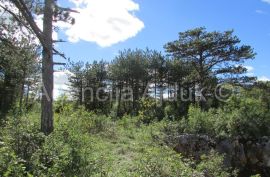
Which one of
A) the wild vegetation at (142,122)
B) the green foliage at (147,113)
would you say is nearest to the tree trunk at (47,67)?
the wild vegetation at (142,122)

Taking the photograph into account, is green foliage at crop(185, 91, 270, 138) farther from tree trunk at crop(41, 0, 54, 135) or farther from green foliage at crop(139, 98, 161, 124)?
tree trunk at crop(41, 0, 54, 135)

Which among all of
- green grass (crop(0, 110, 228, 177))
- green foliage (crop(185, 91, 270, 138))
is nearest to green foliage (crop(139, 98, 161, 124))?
green foliage (crop(185, 91, 270, 138))

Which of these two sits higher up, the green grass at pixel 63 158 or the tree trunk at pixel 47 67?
the tree trunk at pixel 47 67

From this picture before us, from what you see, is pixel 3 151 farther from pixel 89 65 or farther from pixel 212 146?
pixel 89 65

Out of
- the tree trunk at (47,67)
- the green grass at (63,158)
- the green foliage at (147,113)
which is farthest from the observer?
the green foliage at (147,113)

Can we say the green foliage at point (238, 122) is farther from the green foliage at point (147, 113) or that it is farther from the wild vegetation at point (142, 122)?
the green foliage at point (147, 113)

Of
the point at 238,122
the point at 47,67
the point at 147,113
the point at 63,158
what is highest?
the point at 47,67

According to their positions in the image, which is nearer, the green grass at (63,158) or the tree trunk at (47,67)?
the green grass at (63,158)

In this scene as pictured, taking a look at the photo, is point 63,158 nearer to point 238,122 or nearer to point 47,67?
point 47,67

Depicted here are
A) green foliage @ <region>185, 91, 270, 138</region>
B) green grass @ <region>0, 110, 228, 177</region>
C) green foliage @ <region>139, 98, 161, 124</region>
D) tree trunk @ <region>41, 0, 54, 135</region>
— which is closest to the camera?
green grass @ <region>0, 110, 228, 177</region>

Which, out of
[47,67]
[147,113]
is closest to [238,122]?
[47,67]

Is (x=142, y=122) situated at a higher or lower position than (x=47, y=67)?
lower

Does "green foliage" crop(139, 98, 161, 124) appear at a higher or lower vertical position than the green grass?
higher

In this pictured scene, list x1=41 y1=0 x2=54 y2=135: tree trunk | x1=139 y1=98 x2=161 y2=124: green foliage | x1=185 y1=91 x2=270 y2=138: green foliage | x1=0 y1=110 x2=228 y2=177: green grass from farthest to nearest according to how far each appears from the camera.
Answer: x1=139 y1=98 x2=161 y2=124: green foliage → x1=185 y1=91 x2=270 y2=138: green foliage → x1=41 y1=0 x2=54 y2=135: tree trunk → x1=0 y1=110 x2=228 y2=177: green grass
